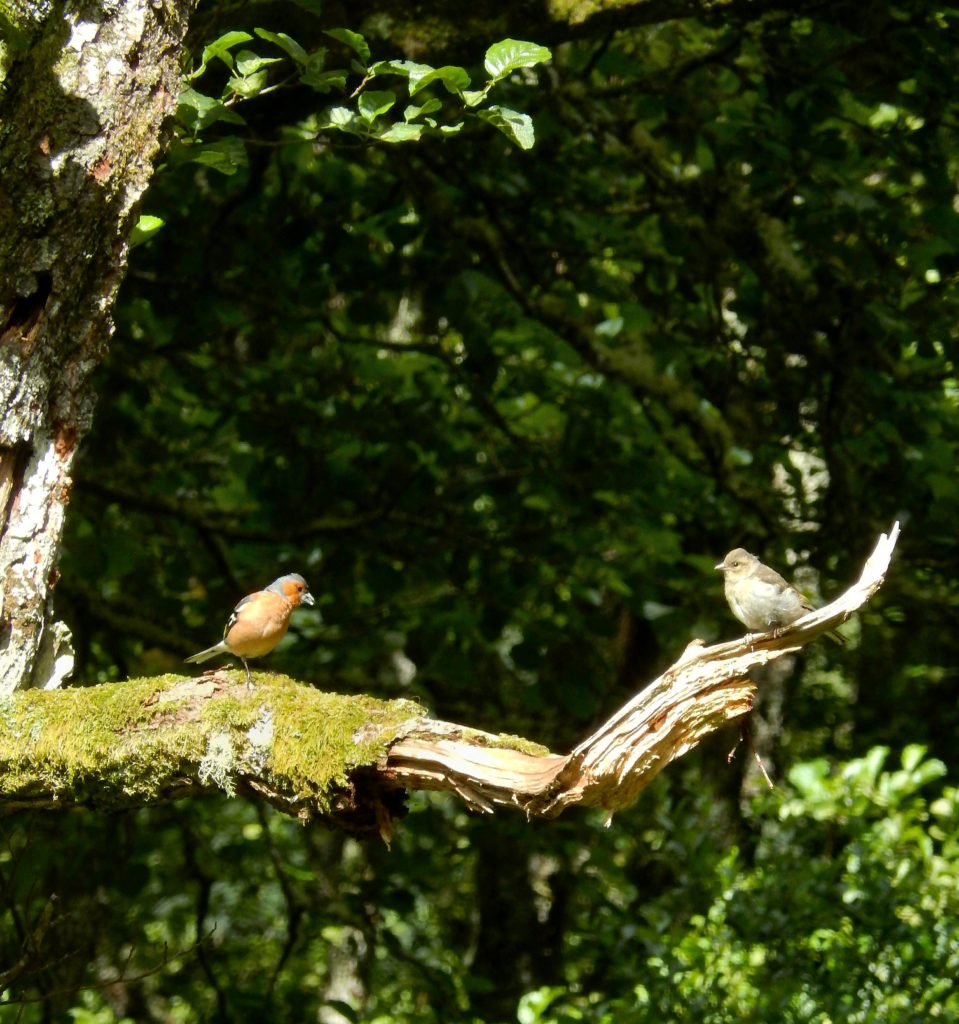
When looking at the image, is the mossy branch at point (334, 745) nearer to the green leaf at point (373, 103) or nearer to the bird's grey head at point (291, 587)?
the green leaf at point (373, 103)

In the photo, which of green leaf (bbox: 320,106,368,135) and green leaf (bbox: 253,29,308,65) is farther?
green leaf (bbox: 320,106,368,135)

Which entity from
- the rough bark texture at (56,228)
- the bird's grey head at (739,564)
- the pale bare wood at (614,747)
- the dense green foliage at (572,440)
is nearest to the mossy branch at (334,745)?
the pale bare wood at (614,747)

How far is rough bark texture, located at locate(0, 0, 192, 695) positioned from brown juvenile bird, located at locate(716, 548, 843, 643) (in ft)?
7.06

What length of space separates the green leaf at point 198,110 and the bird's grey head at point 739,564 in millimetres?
2231

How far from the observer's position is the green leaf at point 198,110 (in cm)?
310

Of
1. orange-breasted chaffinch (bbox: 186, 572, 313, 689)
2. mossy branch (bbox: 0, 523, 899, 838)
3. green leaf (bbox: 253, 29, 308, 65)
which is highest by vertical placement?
green leaf (bbox: 253, 29, 308, 65)

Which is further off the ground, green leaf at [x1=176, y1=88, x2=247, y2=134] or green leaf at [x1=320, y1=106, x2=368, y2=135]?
green leaf at [x1=176, y1=88, x2=247, y2=134]

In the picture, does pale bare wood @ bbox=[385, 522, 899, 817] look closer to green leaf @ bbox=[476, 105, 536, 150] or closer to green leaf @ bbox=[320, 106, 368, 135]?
green leaf @ bbox=[476, 105, 536, 150]

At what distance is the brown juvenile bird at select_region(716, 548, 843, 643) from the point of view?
3996 millimetres

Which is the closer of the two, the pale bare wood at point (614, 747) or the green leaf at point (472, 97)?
the pale bare wood at point (614, 747)

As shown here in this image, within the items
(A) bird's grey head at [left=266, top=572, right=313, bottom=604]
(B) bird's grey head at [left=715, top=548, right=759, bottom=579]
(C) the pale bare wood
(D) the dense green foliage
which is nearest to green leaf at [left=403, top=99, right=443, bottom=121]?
(C) the pale bare wood

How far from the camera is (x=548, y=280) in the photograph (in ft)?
22.4

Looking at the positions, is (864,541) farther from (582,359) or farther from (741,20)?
(741,20)

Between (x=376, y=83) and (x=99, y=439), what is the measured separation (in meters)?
2.34
